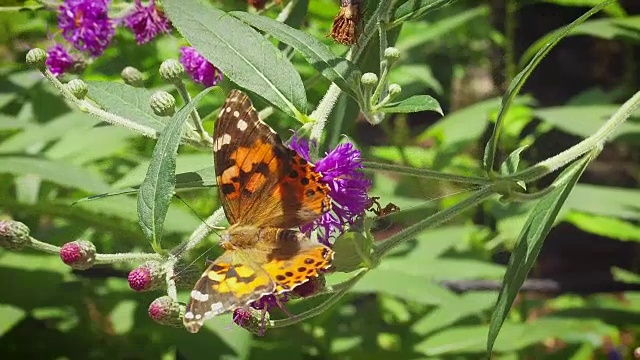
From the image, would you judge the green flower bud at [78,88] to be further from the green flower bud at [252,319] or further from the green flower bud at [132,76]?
the green flower bud at [252,319]

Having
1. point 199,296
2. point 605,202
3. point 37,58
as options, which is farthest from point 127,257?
point 605,202

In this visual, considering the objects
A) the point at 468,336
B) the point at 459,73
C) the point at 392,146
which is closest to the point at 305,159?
the point at 468,336

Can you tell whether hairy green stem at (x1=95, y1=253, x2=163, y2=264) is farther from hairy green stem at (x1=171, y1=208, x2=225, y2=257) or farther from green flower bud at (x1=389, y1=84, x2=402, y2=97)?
green flower bud at (x1=389, y1=84, x2=402, y2=97)

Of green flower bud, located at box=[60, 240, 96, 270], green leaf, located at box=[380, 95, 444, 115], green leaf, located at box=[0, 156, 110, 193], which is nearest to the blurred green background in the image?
green leaf, located at box=[0, 156, 110, 193]

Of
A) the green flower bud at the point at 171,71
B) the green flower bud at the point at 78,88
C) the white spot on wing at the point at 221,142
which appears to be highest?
the green flower bud at the point at 171,71

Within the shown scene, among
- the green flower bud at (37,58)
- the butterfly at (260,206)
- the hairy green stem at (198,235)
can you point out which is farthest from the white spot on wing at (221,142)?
the green flower bud at (37,58)

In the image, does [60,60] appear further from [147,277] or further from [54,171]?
[147,277]

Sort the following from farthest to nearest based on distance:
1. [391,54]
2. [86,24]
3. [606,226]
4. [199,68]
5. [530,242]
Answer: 1. [606,226]
2. [86,24]
3. [199,68]
4. [530,242]
5. [391,54]
